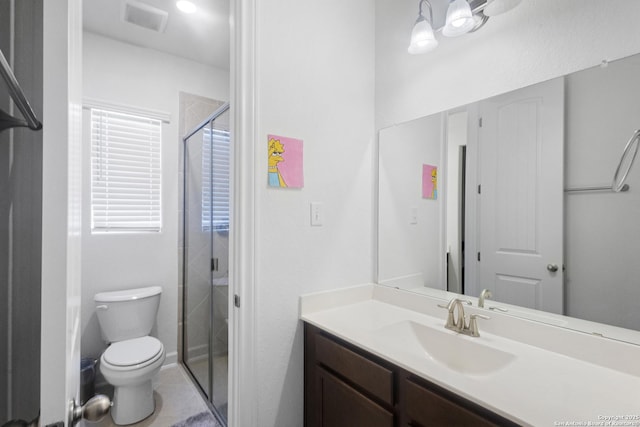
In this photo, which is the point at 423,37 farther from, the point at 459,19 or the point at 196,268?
the point at 196,268

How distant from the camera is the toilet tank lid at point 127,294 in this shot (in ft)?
6.76

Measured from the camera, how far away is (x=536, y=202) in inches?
44.9

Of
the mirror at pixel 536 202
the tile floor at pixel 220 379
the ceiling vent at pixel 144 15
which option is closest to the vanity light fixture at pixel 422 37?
the mirror at pixel 536 202

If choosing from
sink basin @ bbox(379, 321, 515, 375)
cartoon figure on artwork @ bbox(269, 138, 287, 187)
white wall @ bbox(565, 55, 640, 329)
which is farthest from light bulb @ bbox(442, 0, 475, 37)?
sink basin @ bbox(379, 321, 515, 375)

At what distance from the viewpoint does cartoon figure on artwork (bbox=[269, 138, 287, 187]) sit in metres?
1.32

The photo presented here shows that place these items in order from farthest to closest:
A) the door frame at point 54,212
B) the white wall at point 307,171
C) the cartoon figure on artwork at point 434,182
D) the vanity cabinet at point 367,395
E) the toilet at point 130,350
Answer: the toilet at point 130,350 → the cartoon figure on artwork at point 434,182 → the white wall at point 307,171 → the vanity cabinet at point 367,395 → the door frame at point 54,212

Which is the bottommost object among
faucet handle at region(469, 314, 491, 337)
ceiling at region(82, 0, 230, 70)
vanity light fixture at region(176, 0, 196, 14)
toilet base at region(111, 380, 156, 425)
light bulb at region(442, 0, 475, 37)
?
toilet base at region(111, 380, 156, 425)

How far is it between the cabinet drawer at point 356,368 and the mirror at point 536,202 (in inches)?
21.4

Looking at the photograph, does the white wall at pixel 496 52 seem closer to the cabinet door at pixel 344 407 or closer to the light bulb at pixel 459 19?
the light bulb at pixel 459 19

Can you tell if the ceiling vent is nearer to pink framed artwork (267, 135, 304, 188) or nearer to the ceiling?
the ceiling

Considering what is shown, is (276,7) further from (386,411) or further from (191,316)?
(191,316)

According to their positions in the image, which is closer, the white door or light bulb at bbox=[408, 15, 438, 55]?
the white door

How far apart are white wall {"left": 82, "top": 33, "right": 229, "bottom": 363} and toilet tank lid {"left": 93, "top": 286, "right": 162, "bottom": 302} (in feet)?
0.33

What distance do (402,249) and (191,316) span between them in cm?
180
